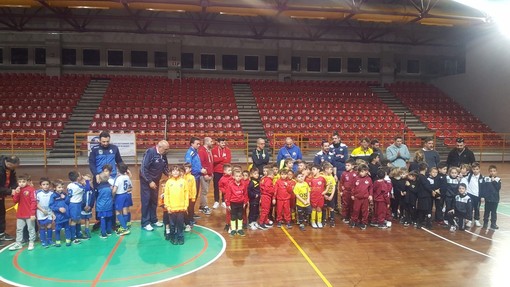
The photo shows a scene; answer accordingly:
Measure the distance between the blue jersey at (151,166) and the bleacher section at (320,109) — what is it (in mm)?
10835

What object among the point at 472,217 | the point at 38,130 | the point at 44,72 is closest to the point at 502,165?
the point at 472,217

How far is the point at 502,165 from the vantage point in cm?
1684

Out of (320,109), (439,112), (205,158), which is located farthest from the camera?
(439,112)

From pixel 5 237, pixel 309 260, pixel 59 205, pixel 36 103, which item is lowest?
pixel 309 260

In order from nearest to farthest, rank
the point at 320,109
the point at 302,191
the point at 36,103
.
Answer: the point at 302,191 < the point at 36,103 < the point at 320,109

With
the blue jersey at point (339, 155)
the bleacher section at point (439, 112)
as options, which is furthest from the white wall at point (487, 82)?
the blue jersey at point (339, 155)

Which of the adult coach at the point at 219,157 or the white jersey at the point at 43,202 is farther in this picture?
the adult coach at the point at 219,157

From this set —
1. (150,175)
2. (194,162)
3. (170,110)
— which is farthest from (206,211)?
(170,110)

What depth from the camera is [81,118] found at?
730 inches

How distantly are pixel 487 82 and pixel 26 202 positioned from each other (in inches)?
961

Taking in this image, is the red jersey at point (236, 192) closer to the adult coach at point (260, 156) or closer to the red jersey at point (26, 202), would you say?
the adult coach at point (260, 156)

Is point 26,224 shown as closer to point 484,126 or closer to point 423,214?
point 423,214

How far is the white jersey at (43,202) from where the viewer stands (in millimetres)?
5883

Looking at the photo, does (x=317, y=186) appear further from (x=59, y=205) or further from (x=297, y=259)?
(x=59, y=205)
